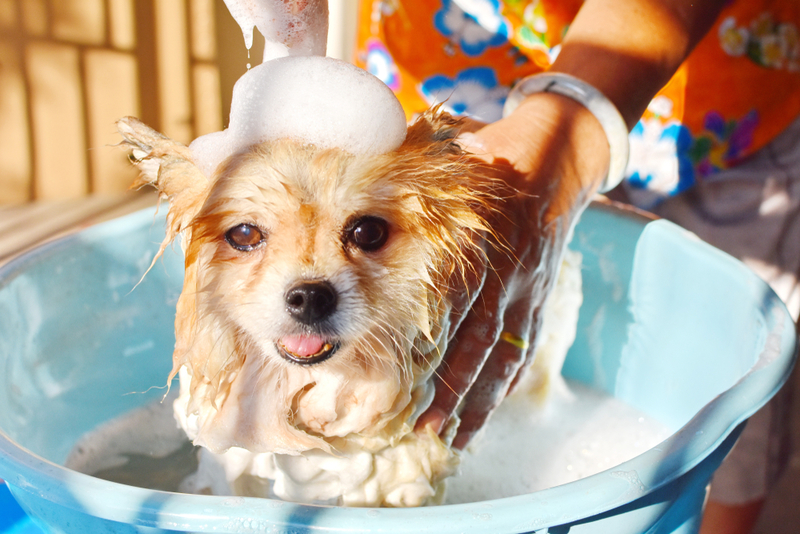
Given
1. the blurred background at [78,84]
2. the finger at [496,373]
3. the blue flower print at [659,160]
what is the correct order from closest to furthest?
the finger at [496,373] < the blue flower print at [659,160] < the blurred background at [78,84]

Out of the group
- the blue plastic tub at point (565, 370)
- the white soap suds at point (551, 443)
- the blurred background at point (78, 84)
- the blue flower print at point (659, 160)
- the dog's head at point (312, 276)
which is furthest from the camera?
the blurred background at point (78, 84)

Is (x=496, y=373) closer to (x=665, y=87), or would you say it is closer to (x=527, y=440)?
(x=527, y=440)

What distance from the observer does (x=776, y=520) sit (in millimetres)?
1635

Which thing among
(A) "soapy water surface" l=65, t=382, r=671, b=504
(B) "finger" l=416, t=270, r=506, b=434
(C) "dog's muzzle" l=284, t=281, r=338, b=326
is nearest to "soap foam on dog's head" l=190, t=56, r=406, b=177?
(C) "dog's muzzle" l=284, t=281, r=338, b=326

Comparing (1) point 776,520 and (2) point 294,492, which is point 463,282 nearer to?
(2) point 294,492

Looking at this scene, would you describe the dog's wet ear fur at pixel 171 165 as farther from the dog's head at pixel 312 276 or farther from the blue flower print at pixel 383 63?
the blue flower print at pixel 383 63

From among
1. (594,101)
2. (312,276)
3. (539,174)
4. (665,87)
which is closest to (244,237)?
(312,276)

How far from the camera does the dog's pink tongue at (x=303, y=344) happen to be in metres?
0.68

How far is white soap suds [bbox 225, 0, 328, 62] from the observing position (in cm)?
70

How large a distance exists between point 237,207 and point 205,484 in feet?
1.79

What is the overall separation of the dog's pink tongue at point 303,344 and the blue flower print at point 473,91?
0.83 m

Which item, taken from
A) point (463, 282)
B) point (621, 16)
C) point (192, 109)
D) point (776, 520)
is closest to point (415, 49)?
point (621, 16)

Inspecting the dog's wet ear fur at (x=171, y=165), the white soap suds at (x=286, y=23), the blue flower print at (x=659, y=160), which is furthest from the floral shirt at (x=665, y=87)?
the dog's wet ear fur at (x=171, y=165)

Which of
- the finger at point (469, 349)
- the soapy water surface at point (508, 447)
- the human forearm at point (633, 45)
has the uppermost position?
the human forearm at point (633, 45)
